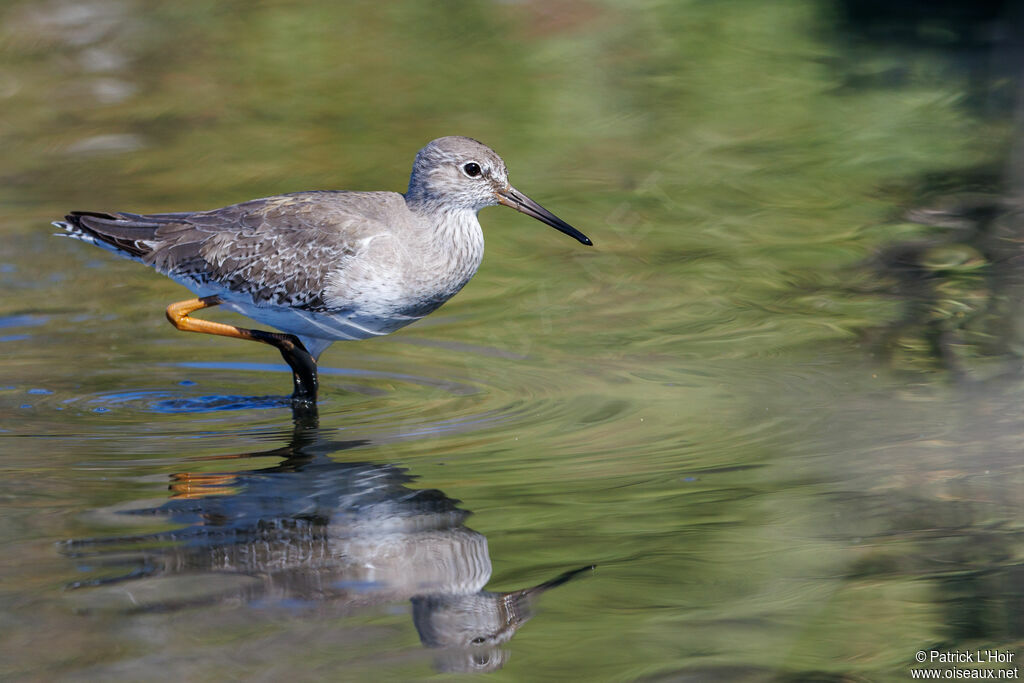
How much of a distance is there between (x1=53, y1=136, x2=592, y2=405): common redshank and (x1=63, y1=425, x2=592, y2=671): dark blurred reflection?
1.52m

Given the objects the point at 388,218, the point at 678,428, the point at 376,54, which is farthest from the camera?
the point at 376,54

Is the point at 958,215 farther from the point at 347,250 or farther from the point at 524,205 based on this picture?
the point at 347,250

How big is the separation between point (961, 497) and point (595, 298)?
13.6ft

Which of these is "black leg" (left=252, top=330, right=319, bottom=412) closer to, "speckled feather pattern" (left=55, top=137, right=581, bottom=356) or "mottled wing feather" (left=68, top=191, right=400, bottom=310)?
"speckled feather pattern" (left=55, top=137, right=581, bottom=356)

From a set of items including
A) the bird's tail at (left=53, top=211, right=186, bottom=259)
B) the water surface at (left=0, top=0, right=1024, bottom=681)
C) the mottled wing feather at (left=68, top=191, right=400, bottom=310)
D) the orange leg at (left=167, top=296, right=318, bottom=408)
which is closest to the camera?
the water surface at (left=0, top=0, right=1024, bottom=681)

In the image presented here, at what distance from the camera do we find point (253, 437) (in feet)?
25.1

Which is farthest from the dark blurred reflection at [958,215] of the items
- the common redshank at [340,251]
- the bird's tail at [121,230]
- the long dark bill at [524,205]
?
the bird's tail at [121,230]

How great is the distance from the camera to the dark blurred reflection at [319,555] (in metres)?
5.46

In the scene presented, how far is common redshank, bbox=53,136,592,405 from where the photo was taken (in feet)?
26.7

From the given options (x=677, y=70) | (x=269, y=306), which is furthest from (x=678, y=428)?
(x=677, y=70)

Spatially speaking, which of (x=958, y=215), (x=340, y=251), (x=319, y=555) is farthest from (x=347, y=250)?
(x=958, y=215)

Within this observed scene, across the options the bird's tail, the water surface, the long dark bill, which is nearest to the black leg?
the water surface

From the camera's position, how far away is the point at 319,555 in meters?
5.93

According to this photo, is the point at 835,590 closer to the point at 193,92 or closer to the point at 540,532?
the point at 540,532
